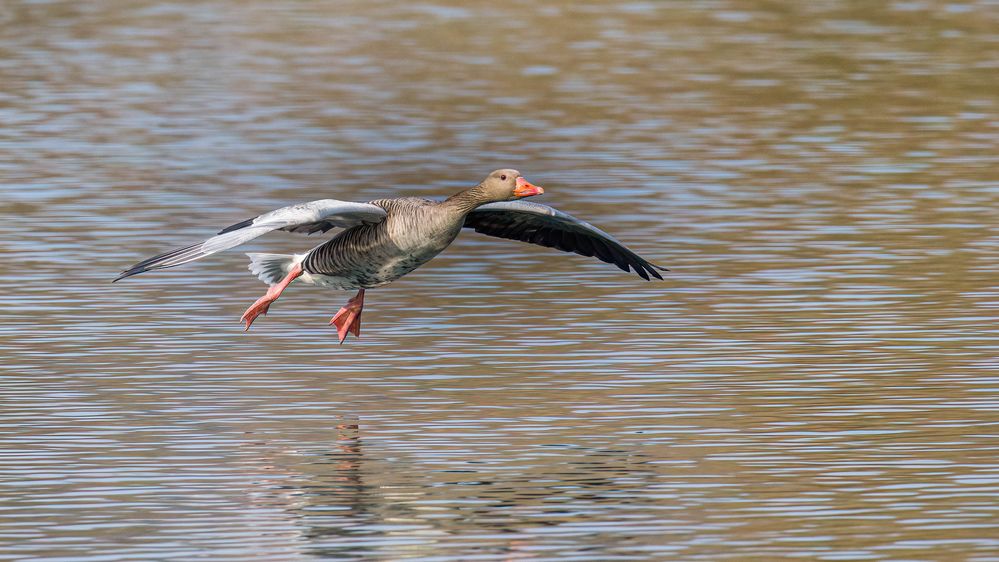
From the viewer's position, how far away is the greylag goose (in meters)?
15.9

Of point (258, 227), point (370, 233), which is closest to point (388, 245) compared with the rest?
point (370, 233)

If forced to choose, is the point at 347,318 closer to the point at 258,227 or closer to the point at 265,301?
the point at 265,301

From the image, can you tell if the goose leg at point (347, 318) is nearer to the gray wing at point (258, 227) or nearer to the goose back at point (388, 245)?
the goose back at point (388, 245)

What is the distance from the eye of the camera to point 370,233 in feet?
55.8

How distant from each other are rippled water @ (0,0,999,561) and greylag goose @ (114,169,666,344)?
736 mm

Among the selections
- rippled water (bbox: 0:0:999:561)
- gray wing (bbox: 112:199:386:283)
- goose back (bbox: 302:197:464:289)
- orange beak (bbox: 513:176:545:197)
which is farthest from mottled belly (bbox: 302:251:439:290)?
orange beak (bbox: 513:176:545:197)

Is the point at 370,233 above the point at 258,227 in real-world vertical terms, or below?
below

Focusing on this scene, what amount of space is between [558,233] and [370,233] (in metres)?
2.42

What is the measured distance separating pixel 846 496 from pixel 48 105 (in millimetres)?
27565

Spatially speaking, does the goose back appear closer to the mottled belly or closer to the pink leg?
the mottled belly

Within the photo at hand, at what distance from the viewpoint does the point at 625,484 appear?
44.2ft

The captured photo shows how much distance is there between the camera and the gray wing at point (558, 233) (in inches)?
712

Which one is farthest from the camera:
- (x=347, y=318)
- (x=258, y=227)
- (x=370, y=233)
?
(x=347, y=318)

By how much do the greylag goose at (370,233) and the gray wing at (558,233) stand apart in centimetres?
2
